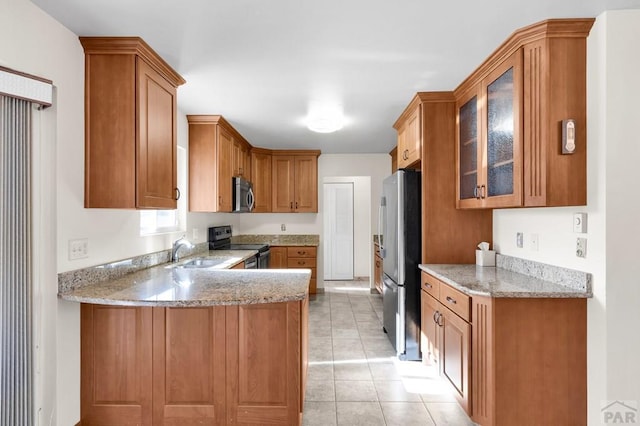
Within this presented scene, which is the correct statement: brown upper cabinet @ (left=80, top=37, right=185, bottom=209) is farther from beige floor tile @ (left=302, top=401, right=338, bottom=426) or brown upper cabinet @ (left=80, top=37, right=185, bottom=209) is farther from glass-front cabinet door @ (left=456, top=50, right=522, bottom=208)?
glass-front cabinet door @ (left=456, top=50, right=522, bottom=208)

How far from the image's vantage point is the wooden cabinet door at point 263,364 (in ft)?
6.54

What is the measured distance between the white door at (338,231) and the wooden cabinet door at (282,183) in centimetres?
159

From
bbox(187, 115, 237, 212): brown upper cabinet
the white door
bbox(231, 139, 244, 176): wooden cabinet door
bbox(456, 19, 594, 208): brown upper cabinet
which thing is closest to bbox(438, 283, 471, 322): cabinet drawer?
bbox(456, 19, 594, 208): brown upper cabinet

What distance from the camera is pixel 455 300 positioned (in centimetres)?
235

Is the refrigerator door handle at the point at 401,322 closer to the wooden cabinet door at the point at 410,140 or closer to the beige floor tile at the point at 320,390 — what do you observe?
the beige floor tile at the point at 320,390

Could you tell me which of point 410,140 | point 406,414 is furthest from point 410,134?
point 406,414

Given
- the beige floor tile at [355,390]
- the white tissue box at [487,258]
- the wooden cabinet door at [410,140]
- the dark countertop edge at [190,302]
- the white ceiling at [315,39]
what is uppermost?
the white ceiling at [315,39]

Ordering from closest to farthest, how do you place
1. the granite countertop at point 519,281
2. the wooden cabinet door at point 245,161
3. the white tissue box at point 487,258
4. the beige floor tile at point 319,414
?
the granite countertop at point 519,281 → the beige floor tile at point 319,414 → the white tissue box at point 487,258 → the wooden cabinet door at point 245,161

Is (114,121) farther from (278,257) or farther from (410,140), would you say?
(278,257)

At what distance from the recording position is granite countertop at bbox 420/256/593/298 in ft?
6.30

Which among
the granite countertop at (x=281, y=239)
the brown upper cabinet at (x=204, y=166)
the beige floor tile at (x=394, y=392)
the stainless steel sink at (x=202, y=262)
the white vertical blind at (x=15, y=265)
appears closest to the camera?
the white vertical blind at (x=15, y=265)

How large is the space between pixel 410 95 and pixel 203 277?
2.25 meters

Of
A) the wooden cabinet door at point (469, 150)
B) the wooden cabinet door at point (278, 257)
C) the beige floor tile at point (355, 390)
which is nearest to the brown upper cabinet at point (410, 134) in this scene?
the wooden cabinet door at point (469, 150)

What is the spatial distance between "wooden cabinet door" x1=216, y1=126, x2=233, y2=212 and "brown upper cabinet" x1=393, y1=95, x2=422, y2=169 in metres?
1.94
